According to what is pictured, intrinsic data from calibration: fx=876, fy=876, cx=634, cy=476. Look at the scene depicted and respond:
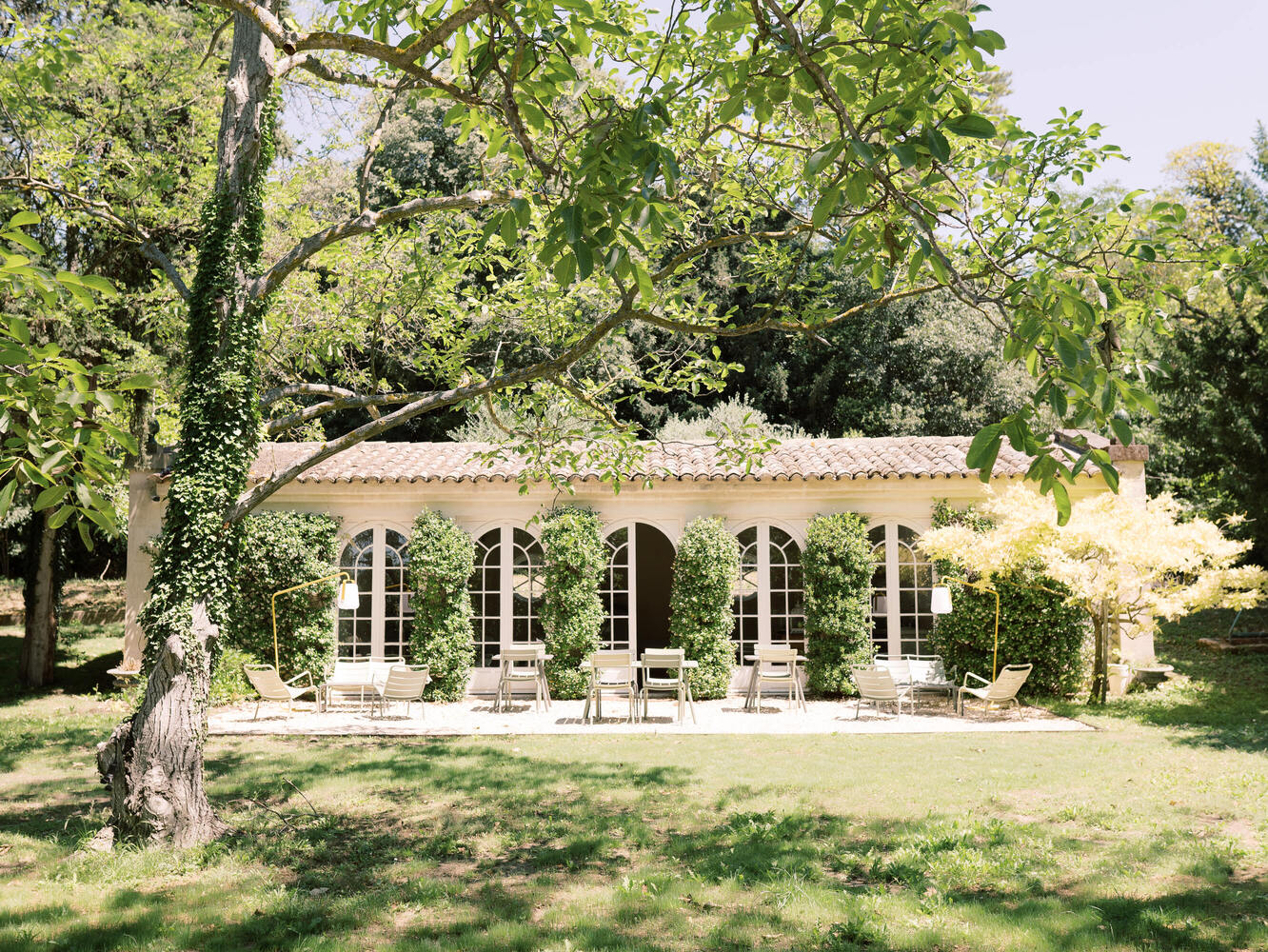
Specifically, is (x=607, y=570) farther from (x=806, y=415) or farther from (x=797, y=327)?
(x=806, y=415)

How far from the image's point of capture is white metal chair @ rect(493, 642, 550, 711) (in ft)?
44.0

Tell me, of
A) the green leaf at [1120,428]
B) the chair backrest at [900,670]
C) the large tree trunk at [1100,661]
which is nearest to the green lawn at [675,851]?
the large tree trunk at [1100,661]

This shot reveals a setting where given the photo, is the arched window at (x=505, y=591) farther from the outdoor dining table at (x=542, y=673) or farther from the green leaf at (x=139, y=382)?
the green leaf at (x=139, y=382)

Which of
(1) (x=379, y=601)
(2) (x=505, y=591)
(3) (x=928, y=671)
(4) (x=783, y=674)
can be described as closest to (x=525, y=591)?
(2) (x=505, y=591)

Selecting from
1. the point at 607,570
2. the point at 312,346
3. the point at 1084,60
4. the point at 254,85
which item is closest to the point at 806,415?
the point at 607,570

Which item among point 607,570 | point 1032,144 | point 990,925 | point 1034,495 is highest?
point 1032,144

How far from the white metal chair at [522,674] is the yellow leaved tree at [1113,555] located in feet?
20.6

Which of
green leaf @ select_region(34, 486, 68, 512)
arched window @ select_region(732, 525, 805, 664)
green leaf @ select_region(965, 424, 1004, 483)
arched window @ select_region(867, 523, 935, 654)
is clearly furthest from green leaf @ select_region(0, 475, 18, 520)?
arched window @ select_region(867, 523, 935, 654)

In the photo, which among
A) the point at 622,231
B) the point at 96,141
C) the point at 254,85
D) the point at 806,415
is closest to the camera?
the point at 622,231

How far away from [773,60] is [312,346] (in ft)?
23.2

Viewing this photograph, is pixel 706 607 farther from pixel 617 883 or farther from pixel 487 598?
pixel 617 883

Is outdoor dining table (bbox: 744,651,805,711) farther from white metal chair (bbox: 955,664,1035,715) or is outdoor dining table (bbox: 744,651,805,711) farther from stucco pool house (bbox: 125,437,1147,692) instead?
white metal chair (bbox: 955,664,1035,715)

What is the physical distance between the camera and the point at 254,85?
259 inches

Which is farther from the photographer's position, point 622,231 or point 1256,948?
point 1256,948
